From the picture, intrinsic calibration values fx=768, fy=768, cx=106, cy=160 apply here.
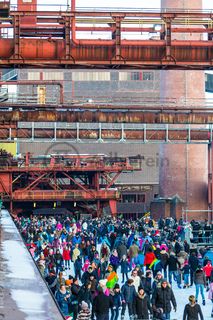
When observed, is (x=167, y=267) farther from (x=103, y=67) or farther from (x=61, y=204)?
(x=61, y=204)

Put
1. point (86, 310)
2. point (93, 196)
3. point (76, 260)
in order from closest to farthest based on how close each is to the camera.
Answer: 1. point (86, 310)
2. point (76, 260)
3. point (93, 196)

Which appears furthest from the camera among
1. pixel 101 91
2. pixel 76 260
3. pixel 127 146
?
pixel 101 91

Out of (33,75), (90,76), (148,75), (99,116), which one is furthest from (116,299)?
(33,75)

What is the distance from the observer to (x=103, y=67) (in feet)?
77.4

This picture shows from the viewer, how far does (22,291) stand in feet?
27.2

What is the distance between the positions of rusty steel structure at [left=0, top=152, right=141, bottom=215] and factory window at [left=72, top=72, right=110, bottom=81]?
1996 cm

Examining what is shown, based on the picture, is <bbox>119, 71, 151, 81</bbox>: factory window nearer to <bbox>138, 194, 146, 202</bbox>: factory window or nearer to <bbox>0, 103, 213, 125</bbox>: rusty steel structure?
<bbox>138, 194, 146, 202</bbox>: factory window

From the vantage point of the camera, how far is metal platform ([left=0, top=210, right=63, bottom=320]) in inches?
279

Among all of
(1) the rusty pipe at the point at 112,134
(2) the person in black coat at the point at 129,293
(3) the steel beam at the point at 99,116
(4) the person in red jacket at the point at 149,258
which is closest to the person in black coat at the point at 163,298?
(2) the person in black coat at the point at 129,293

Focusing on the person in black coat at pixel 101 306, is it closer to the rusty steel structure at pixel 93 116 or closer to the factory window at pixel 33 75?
the rusty steel structure at pixel 93 116

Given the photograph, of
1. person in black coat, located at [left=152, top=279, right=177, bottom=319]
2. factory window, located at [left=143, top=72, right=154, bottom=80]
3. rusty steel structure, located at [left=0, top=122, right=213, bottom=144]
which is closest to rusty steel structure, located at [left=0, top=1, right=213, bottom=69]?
person in black coat, located at [left=152, top=279, right=177, bottom=319]

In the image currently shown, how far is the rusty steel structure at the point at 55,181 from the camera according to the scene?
4738 cm

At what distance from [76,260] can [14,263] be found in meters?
9.02

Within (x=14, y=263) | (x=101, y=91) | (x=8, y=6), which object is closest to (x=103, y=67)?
(x=8, y=6)
